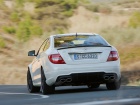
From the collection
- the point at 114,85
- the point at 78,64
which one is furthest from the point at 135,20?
the point at 78,64

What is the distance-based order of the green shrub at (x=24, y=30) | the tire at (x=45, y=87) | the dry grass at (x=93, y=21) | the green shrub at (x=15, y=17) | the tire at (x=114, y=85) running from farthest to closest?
the green shrub at (x=15, y=17), the dry grass at (x=93, y=21), the green shrub at (x=24, y=30), the tire at (x=114, y=85), the tire at (x=45, y=87)

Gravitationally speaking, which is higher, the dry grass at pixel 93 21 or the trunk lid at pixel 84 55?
the dry grass at pixel 93 21

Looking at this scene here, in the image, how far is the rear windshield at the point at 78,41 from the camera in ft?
53.8

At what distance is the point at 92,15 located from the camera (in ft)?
155

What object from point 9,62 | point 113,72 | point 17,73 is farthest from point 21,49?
point 113,72

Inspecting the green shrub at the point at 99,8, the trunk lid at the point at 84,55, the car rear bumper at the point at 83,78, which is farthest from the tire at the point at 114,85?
the green shrub at the point at 99,8

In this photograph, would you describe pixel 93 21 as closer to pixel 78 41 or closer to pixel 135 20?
pixel 135 20

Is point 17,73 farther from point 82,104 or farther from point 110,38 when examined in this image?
point 82,104

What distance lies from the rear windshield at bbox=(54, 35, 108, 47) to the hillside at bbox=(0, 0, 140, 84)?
49.9ft

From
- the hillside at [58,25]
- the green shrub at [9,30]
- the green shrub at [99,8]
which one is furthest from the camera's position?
the green shrub at [99,8]

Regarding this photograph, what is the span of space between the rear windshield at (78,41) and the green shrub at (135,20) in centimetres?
2583

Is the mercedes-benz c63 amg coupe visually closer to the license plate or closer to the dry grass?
the license plate

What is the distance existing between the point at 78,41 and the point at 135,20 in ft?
89.5

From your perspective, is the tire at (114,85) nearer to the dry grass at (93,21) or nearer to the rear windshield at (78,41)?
the rear windshield at (78,41)
